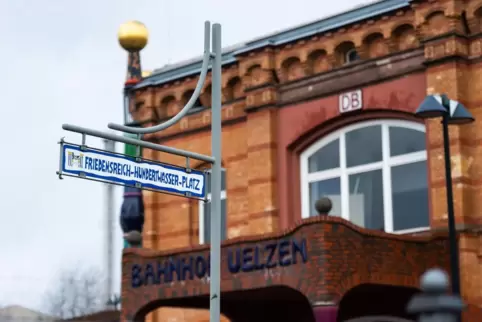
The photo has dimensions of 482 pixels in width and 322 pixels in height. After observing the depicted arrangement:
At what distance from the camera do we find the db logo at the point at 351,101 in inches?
829

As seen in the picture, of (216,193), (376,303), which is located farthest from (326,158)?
(216,193)

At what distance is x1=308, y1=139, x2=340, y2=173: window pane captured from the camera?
21.7 metres

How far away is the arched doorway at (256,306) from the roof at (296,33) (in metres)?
5.64

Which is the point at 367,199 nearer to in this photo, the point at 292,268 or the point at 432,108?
the point at 292,268

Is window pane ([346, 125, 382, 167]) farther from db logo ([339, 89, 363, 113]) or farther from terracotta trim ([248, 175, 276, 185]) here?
terracotta trim ([248, 175, 276, 185])

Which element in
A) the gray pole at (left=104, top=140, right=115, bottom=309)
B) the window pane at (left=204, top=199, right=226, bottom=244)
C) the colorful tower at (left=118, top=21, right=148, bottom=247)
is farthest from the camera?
the gray pole at (left=104, top=140, right=115, bottom=309)

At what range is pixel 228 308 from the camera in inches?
858

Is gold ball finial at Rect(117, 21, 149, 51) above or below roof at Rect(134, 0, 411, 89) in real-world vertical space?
above

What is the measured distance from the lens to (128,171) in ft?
40.5

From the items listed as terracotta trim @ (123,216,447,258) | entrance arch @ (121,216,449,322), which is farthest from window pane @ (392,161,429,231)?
entrance arch @ (121,216,449,322)

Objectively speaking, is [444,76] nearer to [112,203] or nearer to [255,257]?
[255,257]

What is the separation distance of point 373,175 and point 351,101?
162 cm

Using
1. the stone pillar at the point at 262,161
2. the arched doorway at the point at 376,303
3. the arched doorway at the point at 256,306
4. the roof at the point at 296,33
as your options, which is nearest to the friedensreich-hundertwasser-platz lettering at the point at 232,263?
the arched doorway at the point at 256,306

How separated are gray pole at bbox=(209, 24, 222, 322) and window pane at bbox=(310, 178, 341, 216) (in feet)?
27.8
